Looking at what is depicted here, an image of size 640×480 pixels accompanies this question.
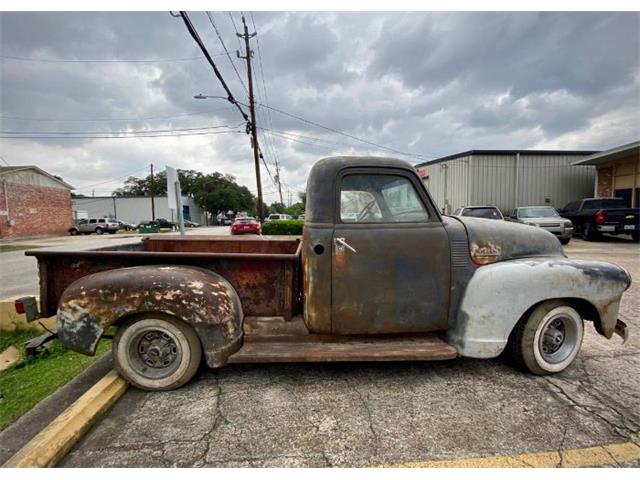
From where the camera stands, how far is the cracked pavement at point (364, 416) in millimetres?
2111

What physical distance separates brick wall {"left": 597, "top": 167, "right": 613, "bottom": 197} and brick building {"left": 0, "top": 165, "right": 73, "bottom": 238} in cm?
3966

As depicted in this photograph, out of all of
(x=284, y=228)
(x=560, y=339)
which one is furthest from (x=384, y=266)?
(x=284, y=228)

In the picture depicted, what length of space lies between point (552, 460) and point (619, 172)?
2267 cm

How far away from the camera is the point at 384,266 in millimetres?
2865

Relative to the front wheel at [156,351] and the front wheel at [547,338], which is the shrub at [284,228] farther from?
the front wheel at [547,338]

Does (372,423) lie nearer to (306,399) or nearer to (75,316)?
(306,399)

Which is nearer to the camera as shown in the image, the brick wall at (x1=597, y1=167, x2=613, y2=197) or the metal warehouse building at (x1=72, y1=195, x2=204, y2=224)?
the brick wall at (x1=597, y1=167, x2=613, y2=197)

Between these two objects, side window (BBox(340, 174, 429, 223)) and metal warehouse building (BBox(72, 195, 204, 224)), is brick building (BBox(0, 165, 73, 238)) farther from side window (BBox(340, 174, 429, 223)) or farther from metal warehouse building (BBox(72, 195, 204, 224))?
side window (BBox(340, 174, 429, 223))

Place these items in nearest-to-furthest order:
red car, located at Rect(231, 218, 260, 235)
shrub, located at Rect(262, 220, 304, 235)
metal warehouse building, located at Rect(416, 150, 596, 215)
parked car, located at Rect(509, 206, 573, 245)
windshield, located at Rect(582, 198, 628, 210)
Answer: parked car, located at Rect(509, 206, 573, 245), windshield, located at Rect(582, 198, 628, 210), shrub, located at Rect(262, 220, 304, 235), red car, located at Rect(231, 218, 260, 235), metal warehouse building, located at Rect(416, 150, 596, 215)

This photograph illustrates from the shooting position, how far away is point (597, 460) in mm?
2025

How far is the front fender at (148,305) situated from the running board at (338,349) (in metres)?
0.22

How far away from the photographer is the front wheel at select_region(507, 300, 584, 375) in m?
2.93

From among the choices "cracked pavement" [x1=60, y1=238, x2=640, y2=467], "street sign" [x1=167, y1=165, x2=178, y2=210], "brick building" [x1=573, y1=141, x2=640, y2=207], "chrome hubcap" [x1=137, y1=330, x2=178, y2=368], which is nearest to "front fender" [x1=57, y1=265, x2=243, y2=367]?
"chrome hubcap" [x1=137, y1=330, x2=178, y2=368]
